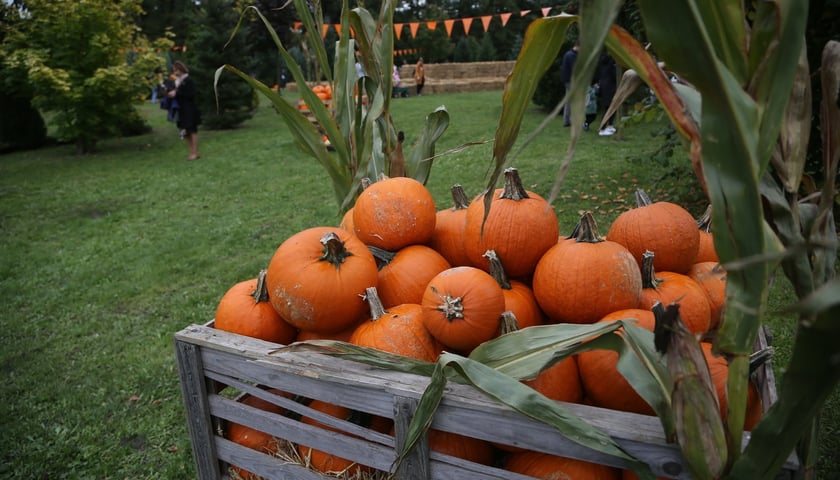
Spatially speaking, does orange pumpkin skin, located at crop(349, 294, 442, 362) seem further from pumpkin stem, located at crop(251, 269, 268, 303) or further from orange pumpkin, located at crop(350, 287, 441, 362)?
pumpkin stem, located at crop(251, 269, 268, 303)

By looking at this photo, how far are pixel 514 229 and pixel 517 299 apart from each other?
249mm

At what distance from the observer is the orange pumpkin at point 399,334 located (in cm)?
176

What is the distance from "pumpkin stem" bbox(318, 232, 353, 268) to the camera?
6.24 ft

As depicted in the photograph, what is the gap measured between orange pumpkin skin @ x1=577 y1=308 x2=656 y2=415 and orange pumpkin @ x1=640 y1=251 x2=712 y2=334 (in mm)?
139

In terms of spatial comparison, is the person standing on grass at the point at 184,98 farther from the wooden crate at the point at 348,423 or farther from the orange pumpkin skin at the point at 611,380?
the orange pumpkin skin at the point at 611,380

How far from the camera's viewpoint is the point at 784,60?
0.99 metres

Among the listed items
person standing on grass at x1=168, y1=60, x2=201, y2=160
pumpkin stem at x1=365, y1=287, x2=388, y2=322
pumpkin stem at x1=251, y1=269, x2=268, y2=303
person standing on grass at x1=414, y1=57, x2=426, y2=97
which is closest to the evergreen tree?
person standing on grass at x1=168, y1=60, x2=201, y2=160

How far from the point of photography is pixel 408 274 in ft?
6.73

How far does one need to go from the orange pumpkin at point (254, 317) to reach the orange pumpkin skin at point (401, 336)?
1.26ft

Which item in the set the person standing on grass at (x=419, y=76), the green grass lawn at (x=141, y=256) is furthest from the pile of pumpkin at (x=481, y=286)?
the person standing on grass at (x=419, y=76)

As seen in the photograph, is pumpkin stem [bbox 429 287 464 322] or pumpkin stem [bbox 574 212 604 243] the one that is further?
pumpkin stem [bbox 574 212 604 243]

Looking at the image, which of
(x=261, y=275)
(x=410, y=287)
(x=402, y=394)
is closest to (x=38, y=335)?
(x=261, y=275)

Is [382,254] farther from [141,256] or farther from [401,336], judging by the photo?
[141,256]

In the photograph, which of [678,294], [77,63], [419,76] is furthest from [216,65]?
[678,294]
